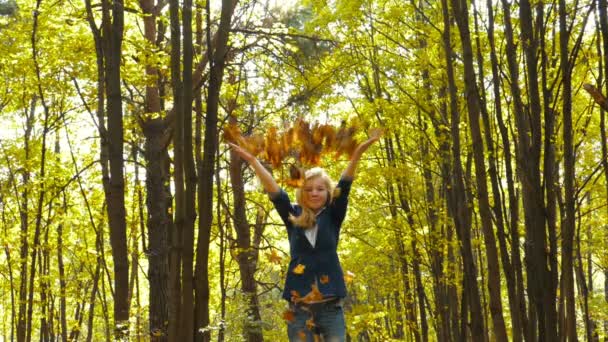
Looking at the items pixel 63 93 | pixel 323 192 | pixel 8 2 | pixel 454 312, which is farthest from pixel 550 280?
pixel 8 2

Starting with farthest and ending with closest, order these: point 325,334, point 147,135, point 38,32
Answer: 1. point 147,135
2. point 38,32
3. point 325,334

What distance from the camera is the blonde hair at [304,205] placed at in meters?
3.42

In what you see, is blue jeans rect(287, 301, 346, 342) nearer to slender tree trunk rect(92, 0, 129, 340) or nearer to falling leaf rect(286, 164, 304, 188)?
falling leaf rect(286, 164, 304, 188)

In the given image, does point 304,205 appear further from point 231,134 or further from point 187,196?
point 187,196

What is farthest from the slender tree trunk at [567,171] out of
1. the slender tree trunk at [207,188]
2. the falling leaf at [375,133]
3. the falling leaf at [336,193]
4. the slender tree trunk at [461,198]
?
the slender tree trunk at [207,188]

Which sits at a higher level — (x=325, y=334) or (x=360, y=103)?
(x=360, y=103)

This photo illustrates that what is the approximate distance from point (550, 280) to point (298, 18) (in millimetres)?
6576

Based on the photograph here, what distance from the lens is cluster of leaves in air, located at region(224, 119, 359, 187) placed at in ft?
11.9

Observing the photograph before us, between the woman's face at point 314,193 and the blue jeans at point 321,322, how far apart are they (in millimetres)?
509

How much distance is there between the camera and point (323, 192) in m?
3.49

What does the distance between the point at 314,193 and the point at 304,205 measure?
84mm

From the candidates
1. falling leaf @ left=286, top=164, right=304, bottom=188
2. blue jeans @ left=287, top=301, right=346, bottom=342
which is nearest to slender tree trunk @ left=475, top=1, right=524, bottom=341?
falling leaf @ left=286, top=164, right=304, bottom=188

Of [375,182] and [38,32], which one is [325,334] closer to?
[38,32]

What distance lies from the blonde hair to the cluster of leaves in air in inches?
5.2
